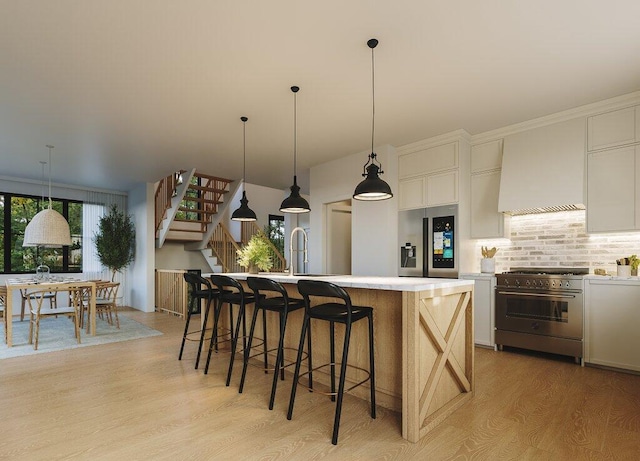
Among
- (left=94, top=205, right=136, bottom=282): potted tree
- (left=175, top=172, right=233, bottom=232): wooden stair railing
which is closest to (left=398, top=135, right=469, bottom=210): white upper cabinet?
(left=175, top=172, right=233, bottom=232): wooden stair railing

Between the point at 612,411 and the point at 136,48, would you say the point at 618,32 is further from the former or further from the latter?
the point at 136,48

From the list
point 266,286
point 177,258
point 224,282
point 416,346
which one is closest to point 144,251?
point 177,258

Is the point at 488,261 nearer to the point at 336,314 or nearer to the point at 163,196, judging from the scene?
the point at 336,314

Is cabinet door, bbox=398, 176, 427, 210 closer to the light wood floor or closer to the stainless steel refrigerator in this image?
the stainless steel refrigerator

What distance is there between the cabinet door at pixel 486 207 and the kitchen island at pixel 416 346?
6.72 ft

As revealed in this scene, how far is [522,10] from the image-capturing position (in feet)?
8.00

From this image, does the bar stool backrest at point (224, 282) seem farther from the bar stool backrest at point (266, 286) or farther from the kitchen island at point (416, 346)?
the kitchen island at point (416, 346)

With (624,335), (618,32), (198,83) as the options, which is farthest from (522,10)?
(624,335)

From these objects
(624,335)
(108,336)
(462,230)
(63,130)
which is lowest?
(108,336)

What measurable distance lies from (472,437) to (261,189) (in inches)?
418

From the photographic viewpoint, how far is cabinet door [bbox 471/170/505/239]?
4691 mm

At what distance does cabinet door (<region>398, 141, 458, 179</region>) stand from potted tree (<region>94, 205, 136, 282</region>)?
19.9 feet

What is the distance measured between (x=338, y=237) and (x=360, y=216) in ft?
3.16

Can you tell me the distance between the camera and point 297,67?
3184 mm
